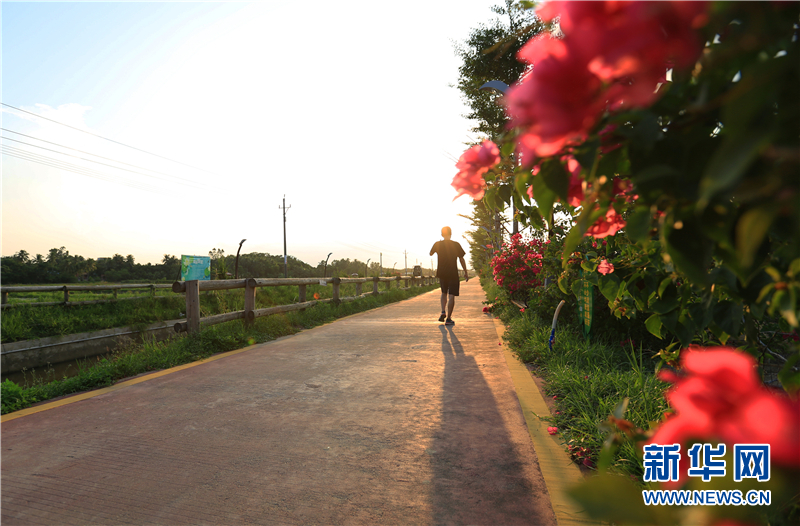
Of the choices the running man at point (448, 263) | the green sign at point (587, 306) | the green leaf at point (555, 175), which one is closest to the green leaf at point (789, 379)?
the green leaf at point (555, 175)

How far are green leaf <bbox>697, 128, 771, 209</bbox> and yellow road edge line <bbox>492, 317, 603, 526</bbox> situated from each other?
0.91m

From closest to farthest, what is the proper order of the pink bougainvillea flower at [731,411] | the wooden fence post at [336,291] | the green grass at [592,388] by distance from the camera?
the pink bougainvillea flower at [731,411] < the green grass at [592,388] < the wooden fence post at [336,291]

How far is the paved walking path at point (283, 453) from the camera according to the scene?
1.95 meters

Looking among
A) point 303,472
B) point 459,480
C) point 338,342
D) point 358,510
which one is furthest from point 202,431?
point 338,342

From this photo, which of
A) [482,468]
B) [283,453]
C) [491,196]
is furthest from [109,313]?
[491,196]

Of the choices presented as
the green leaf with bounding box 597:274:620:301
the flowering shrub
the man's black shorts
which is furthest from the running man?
the green leaf with bounding box 597:274:620:301

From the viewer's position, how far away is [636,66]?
0.51 m

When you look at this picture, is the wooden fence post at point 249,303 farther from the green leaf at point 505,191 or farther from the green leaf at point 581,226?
the green leaf at point 581,226

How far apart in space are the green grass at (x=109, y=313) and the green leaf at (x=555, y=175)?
33.0 feet

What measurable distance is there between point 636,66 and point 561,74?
0.09m

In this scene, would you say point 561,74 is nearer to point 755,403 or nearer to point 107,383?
point 755,403

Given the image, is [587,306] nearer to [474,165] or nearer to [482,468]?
[482,468]

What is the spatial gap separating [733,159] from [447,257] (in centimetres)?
805

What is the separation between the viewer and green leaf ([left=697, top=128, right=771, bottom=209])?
16.4 inches
